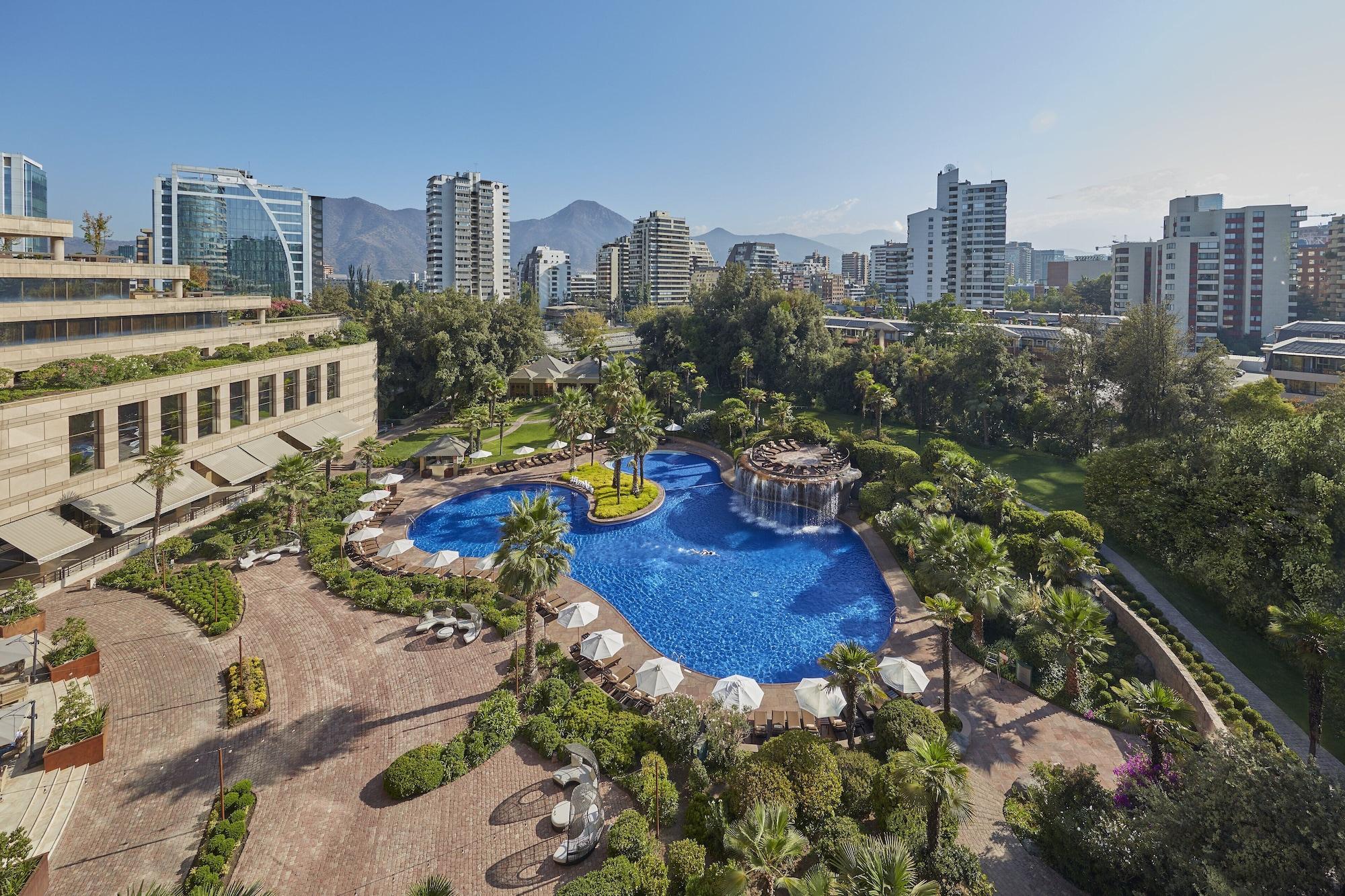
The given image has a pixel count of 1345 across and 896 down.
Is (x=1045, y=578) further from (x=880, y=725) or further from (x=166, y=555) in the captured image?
(x=166, y=555)

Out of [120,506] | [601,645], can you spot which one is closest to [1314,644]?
[601,645]

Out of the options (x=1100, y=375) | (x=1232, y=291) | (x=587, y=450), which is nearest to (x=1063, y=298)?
(x=1232, y=291)

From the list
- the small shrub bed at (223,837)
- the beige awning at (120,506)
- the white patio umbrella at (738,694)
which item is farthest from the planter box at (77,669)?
the white patio umbrella at (738,694)

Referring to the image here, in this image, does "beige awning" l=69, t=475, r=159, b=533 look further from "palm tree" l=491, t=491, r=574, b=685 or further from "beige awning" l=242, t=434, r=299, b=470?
"palm tree" l=491, t=491, r=574, b=685

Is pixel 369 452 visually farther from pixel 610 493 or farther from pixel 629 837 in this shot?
pixel 629 837

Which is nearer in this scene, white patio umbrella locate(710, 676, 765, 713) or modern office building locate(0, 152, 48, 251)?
white patio umbrella locate(710, 676, 765, 713)

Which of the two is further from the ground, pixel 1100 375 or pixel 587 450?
pixel 1100 375

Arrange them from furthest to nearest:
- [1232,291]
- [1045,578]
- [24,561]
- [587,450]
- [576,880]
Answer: [1232,291] < [587,450] < [1045,578] < [24,561] < [576,880]

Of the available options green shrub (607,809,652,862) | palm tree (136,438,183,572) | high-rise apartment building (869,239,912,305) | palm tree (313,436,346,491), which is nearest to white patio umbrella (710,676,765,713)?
green shrub (607,809,652,862)
